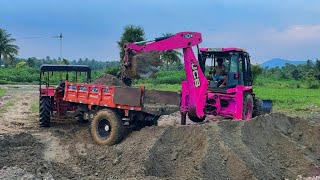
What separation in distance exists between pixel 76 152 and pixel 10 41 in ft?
202

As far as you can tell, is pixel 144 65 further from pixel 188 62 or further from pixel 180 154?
pixel 180 154

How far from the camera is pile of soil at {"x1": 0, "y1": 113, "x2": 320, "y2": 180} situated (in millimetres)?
9023

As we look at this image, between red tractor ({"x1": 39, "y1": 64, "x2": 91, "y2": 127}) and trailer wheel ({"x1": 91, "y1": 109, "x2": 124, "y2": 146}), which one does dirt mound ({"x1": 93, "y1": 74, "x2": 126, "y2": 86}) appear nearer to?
red tractor ({"x1": 39, "y1": 64, "x2": 91, "y2": 127})

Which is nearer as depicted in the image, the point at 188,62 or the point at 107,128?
the point at 107,128

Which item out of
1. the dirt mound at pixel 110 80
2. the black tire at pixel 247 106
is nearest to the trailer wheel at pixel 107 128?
the dirt mound at pixel 110 80

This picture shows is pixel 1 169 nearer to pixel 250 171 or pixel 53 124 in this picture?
pixel 250 171

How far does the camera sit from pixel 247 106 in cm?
1465

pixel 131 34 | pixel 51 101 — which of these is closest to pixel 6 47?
pixel 131 34

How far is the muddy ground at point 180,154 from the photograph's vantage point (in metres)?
9.01

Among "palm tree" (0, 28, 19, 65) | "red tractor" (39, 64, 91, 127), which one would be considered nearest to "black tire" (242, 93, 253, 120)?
"red tractor" (39, 64, 91, 127)

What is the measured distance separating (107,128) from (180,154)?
2.80 meters

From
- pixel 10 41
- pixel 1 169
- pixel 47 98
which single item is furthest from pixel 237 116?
pixel 10 41

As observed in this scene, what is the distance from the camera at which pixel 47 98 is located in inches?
585

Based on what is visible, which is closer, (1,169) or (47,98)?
(1,169)
